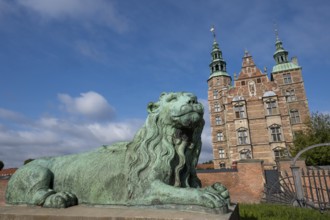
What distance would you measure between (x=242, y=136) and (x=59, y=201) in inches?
1076

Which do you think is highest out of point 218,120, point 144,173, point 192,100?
point 218,120

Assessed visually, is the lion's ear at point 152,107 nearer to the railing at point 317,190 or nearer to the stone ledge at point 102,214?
the stone ledge at point 102,214

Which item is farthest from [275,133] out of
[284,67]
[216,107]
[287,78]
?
[284,67]

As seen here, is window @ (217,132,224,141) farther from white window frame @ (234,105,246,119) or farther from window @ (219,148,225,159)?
white window frame @ (234,105,246,119)

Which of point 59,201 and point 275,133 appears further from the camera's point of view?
point 275,133

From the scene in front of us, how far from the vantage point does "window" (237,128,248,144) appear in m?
27.9

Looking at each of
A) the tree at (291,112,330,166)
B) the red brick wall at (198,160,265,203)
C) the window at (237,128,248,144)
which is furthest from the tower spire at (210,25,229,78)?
the red brick wall at (198,160,265,203)

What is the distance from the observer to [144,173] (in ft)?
8.56

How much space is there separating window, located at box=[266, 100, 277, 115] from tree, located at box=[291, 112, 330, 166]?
14.8 feet

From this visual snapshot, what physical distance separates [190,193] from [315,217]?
3573 millimetres

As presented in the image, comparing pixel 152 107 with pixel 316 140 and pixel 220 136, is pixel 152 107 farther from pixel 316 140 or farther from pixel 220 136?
pixel 220 136

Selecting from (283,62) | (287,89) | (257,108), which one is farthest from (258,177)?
(283,62)

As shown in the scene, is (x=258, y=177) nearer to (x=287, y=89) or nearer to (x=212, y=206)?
(x=212, y=206)

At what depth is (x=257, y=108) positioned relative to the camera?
94.2ft
